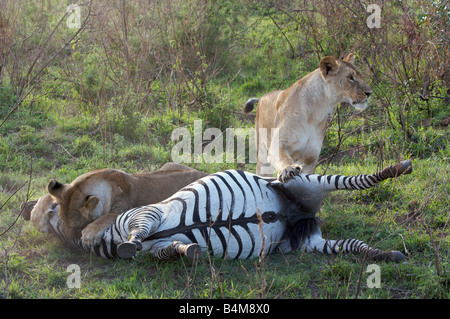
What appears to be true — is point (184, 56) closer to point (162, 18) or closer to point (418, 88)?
point (162, 18)

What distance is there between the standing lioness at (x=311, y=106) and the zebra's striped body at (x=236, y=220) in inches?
35.1

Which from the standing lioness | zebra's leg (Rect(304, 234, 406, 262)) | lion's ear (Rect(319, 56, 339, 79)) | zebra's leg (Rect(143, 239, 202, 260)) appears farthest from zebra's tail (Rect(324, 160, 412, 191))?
lion's ear (Rect(319, 56, 339, 79))

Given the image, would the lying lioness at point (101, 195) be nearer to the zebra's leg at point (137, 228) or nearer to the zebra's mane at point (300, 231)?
the zebra's leg at point (137, 228)

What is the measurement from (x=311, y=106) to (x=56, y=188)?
2.42 metres

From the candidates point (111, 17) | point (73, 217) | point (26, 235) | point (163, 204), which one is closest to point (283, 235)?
point (163, 204)

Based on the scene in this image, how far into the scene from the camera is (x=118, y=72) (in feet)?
23.9

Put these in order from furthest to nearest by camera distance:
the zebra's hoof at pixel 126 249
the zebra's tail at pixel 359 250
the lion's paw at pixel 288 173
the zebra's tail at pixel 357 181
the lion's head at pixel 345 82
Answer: the lion's head at pixel 345 82
the lion's paw at pixel 288 173
the zebra's tail at pixel 357 181
the zebra's tail at pixel 359 250
the zebra's hoof at pixel 126 249

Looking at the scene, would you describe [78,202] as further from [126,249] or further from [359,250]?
[359,250]

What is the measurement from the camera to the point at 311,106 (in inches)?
199

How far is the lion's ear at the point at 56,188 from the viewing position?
370 centimetres

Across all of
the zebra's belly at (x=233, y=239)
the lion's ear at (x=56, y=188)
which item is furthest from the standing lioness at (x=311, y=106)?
the lion's ear at (x=56, y=188)

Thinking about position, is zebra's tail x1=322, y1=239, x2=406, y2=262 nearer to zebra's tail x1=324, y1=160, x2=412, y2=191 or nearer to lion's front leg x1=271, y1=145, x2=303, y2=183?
zebra's tail x1=324, y1=160, x2=412, y2=191

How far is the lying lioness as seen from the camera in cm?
378
